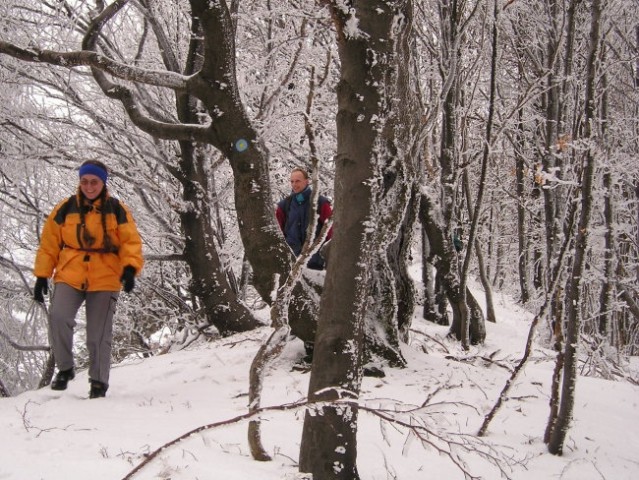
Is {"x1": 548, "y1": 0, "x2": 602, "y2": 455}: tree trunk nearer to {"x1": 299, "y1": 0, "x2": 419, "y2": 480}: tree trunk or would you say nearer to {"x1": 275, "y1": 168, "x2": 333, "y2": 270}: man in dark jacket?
{"x1": 299, "y1": 0, "x2": 419, "y2": 480}: tree trunk

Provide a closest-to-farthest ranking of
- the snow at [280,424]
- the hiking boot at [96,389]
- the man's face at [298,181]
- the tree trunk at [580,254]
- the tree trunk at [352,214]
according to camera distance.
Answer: the tree trunk at [352,214] < the snow at [280,424] < the tree trunk at [580,254] < the hiking boot at [96,389] < the man's face at [298,181]

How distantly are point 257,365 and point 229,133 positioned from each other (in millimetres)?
2246

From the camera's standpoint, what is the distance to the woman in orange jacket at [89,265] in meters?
3.78

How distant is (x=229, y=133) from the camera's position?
3.93m

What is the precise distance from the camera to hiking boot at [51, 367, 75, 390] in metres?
3.84

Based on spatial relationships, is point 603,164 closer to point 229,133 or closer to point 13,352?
point 229,133

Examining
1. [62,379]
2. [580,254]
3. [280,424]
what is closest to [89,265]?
[62,379]

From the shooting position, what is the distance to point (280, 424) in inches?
116

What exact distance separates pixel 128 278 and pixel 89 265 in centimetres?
32

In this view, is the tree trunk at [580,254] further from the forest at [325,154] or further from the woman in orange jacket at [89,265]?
the woman in orange jacket at [89,265]

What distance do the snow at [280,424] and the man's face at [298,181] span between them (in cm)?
157

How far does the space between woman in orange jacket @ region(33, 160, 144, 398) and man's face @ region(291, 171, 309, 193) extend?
76.7 inches

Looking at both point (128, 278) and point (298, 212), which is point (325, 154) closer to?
point (298, 212)

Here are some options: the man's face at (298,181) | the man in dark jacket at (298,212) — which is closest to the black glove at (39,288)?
the man in dark jacket at (298,212)
